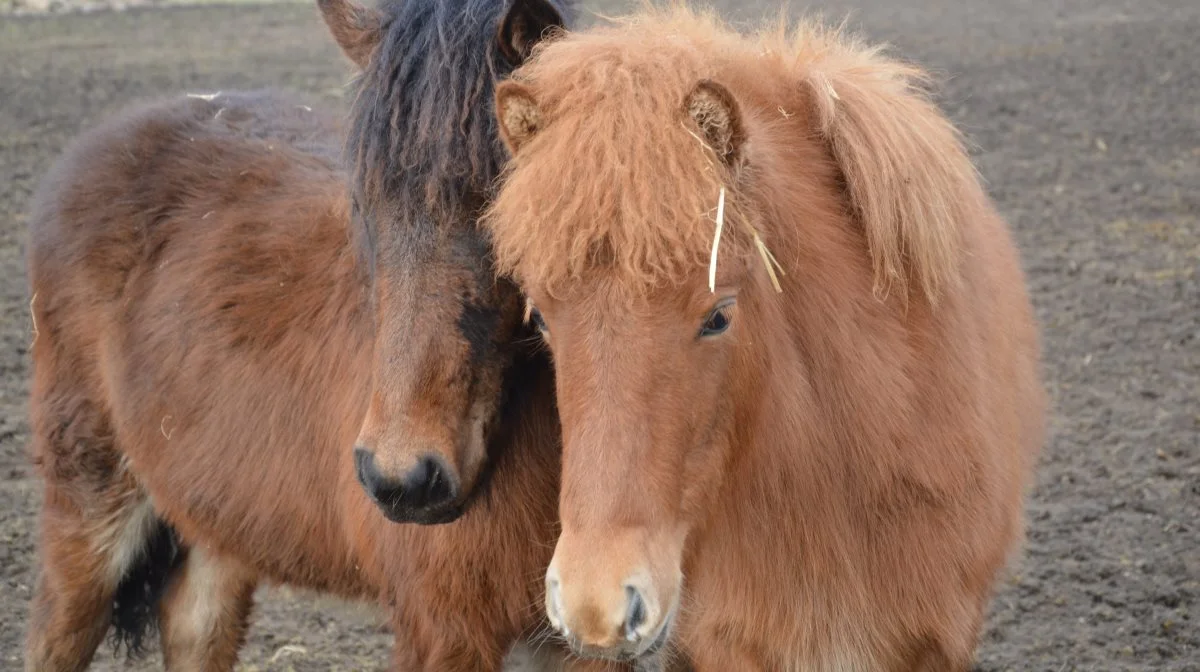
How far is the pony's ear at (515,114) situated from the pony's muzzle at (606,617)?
0.92 meters

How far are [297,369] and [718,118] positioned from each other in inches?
69.4

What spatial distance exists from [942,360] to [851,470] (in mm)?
351

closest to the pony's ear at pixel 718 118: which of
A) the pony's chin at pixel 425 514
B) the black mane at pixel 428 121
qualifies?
the black mane at pixel 428 121

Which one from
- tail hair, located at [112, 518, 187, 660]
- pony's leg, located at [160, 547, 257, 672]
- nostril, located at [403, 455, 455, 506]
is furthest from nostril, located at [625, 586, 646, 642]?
tail hair, located at [112, 518, 187, 660]

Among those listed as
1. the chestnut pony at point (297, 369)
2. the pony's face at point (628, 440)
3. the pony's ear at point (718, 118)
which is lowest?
the chestnut pony at point (297, 369)

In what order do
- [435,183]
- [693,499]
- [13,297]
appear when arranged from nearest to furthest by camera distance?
[693,499]
[435,183]
[13,297]

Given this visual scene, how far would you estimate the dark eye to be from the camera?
253 centimetres

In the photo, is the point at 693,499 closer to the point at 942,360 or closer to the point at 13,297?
the point at 942,360

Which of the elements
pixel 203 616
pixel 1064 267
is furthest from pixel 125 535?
pixel 1064 267

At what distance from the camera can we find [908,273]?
3031mm

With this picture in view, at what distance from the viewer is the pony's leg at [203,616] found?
15.0 ft

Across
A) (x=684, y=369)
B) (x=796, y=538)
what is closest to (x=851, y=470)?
(x=796, y=538)

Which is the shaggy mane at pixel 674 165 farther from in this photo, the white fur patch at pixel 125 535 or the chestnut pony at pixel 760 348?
the white fur patch at pixel 125 535

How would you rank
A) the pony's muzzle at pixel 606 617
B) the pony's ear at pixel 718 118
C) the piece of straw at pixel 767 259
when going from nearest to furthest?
the pony's muzzle at pixel 606 617, the pony's ear at pixel 718 118, the piece of straw at pixel 767 259
